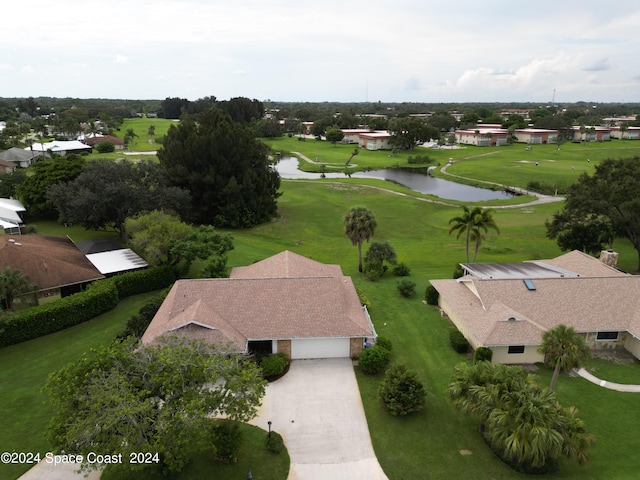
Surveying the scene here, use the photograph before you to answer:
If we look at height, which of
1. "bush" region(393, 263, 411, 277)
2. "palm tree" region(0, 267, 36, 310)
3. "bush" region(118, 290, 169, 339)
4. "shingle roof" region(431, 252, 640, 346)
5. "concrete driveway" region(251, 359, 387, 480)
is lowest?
"concrete driveway" region(251, 359, 387, 480)

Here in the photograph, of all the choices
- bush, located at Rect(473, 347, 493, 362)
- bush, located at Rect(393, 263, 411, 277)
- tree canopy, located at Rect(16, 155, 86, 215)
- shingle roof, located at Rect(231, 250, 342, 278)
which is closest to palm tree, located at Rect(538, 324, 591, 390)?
bush, located at Rect(473, 347, 493, 362)

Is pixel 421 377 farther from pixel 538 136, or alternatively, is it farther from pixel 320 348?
pixel 538 136

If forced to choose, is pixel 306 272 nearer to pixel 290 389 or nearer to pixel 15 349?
pixel 290 389

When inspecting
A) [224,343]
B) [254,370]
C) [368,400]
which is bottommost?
[368,400]

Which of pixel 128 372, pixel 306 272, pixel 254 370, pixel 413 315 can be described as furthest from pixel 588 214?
pixel 128 372

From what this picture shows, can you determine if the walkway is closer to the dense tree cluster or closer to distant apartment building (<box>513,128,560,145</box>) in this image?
the dense tree cluster

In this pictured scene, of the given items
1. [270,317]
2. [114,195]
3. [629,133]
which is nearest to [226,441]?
[270,317]

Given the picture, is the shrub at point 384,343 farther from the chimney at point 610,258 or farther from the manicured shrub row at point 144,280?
the chimney at point 610,258
